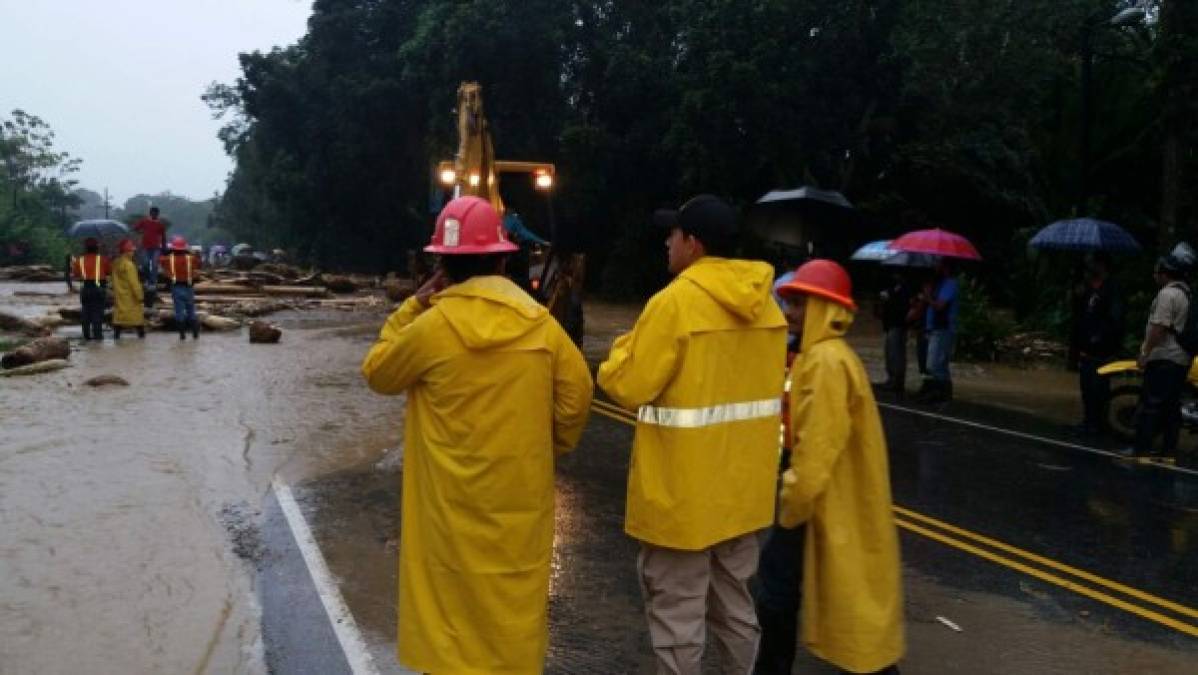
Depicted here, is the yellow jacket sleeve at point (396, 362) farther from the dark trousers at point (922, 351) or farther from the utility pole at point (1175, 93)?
the utility pole at point (1175, 93)

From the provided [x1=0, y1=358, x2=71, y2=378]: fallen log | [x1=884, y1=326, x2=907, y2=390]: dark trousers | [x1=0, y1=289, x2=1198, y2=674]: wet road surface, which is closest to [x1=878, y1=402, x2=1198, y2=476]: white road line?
[x1=0, y1=289, x2=1198, y2=674]: wet road surface

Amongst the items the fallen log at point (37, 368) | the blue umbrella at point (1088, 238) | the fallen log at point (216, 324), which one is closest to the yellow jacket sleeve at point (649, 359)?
the blue umbrella at point (1088, 238)

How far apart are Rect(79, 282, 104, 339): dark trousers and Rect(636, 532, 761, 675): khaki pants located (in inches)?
654

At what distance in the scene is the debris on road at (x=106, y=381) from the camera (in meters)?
12.7

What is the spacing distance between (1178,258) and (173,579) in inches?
330

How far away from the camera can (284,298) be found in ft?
95.5

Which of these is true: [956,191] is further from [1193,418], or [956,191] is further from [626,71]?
[1193,418]

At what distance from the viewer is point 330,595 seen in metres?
5.46

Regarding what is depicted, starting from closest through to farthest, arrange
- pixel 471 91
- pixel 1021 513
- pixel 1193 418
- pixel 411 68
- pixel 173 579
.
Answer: pixel 173 579 < pixel 1021 513 < pixel 1193 418 < pixel 471 91 < pixel 411 68

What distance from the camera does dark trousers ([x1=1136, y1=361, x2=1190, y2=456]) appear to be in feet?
29.8

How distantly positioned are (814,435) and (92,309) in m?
17.2

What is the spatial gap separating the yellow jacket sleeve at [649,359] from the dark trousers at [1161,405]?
7.28 m

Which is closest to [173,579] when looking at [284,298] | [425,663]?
[425,663]

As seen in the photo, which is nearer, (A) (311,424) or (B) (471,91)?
(A) (311,424)
